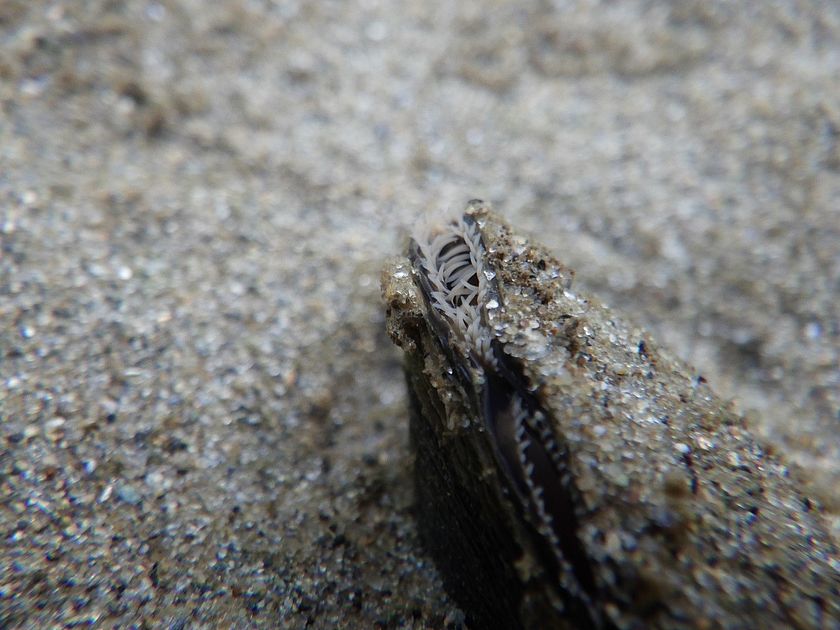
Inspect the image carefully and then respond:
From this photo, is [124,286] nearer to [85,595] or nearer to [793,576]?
[85,595]

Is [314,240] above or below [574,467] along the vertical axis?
above

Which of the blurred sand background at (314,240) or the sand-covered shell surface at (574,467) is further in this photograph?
the blurred sand background at (314,240)

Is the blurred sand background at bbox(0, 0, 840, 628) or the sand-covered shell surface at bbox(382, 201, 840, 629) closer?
the sand-covered shell surface at bbox(382, 201, 840, 629)

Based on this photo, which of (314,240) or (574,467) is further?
(314,240)
